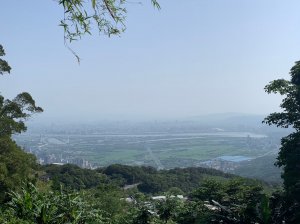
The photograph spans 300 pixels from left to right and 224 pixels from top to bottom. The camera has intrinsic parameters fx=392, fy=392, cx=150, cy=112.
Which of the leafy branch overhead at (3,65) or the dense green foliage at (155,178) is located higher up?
the leafy branch overhead at (3,65)

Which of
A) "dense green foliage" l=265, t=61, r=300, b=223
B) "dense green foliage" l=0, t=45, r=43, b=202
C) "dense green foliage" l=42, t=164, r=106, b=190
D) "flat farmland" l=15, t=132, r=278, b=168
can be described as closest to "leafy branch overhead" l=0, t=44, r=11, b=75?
"dense green foliage" l=0, t=45, r=43, b=202

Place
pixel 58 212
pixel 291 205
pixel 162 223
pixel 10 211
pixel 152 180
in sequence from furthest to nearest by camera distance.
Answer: pixel 152 180
pixel 162 223
pixel 291 205
pixel 58 212
pixel 10 211

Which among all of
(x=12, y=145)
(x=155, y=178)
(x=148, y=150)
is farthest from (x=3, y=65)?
(x=148, y=150)

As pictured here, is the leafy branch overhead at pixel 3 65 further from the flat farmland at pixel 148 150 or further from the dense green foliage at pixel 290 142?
the flat farmland at pixel 148 150

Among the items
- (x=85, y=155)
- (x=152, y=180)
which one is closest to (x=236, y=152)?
(x=85, y=155)

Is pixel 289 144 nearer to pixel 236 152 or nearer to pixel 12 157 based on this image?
pixel 12 157

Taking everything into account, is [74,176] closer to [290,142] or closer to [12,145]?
[12,145]

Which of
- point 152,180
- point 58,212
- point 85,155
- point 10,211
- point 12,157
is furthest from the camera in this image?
point 85,155

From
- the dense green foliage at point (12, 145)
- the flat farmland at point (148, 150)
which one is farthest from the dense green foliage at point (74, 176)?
the flat farmland at point (148, 150)
